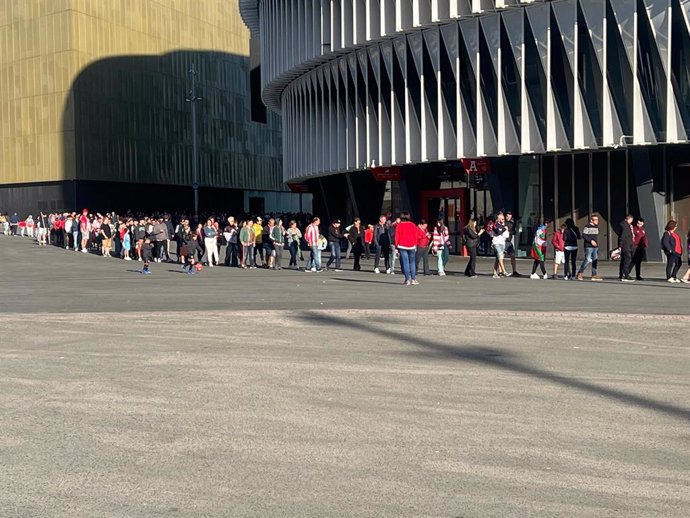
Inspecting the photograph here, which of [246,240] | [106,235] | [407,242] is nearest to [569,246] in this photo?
[407,242]

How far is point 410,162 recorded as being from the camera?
38.1m

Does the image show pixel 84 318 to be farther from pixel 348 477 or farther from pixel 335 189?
pixel 335 189

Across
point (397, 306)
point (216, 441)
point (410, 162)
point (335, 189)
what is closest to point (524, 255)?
point (410, 162)

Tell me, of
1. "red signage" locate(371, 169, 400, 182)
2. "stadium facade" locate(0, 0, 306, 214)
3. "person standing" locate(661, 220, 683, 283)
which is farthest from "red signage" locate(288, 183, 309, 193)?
"person standing" locate(661, 220, 683, 283)

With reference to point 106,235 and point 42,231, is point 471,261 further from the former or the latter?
Answer: point 42,231

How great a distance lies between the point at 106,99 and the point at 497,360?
64.0m

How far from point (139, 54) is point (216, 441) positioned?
70.0 metres

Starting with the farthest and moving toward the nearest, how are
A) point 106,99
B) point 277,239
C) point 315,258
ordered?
point 106,99 → point 277,239 → point 315,258

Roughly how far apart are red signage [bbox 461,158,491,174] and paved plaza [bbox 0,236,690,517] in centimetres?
1872

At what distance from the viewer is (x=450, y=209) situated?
41438 mm

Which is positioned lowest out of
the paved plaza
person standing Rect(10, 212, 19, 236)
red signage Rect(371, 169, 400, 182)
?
the paved plaza

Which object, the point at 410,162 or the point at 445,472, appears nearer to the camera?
the point at 445,472

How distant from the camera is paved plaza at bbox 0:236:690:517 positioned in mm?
5895

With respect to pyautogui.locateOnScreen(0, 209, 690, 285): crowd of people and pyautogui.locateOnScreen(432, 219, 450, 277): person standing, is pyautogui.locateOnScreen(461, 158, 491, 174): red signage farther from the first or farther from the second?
pyautogui.locateOnScreen(432, 219, 450, 277): person standing
